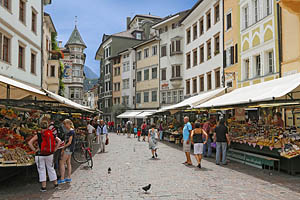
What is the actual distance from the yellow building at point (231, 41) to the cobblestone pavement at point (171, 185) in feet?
37.5

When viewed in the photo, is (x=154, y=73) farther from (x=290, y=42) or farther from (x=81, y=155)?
(x=81, y=155)

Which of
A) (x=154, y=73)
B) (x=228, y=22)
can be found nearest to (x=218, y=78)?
(x=228, y=22)

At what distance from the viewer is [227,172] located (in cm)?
1031

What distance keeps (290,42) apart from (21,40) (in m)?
16.4

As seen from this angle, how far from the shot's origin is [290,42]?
15.0 meters

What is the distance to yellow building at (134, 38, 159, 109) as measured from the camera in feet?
142

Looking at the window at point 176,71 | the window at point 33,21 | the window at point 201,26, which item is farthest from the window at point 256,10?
the window at point 176,71

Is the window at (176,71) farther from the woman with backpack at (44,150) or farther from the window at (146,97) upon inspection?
the woman with backpack at (44,150)

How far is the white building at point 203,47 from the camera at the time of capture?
2567 cm

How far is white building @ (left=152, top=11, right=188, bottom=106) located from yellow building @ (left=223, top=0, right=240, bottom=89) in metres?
13.3

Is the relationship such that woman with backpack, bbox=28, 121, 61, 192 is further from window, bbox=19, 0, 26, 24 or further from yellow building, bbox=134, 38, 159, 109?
yellow building, bbox=134, 38, 159, 109

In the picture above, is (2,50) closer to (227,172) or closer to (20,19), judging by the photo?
(20,19)

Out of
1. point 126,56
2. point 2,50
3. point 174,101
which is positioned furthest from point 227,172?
point 126,56

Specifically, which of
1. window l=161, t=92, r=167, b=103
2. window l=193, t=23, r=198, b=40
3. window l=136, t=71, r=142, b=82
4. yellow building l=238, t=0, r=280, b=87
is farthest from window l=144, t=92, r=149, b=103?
yellow building l=238, t=0, r=280, b=87
